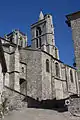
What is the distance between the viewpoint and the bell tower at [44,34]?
43284 mm

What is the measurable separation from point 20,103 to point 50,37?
91.9 ft

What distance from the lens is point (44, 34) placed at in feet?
151

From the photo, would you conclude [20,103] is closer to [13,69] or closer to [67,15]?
[13,69]

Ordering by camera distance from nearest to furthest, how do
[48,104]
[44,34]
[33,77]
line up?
[48,104] < [33,77] < [44,34]

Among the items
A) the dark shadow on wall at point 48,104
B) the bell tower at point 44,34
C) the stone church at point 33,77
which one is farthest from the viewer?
the bell tower at point 44,34

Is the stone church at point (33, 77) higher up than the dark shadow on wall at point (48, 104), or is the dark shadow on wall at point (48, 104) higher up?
the stone church at point (33, 77)

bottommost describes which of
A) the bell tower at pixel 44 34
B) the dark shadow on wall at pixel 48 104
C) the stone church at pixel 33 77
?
the dark shadow on wall at pixel 48 104

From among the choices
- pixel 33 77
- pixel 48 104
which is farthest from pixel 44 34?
pixel 48 104

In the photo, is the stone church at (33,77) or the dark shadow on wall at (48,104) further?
the stone church at (33,77)

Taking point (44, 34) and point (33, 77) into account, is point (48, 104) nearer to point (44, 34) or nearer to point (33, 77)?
point (33, 77)

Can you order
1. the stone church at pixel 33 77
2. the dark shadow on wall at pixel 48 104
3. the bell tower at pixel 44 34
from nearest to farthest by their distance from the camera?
1. the dark shadow on wall at pixel 48 104
2. the stone church at pixel 33 77
3. the bell tower at pixel 44 34

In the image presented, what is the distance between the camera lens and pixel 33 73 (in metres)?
26.7

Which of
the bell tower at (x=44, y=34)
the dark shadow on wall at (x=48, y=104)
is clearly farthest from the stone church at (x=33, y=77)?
the bell tower at (x=44, y=34)

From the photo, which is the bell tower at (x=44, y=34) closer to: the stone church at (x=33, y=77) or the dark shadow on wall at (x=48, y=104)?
the stone church at (x=33, y=77)
